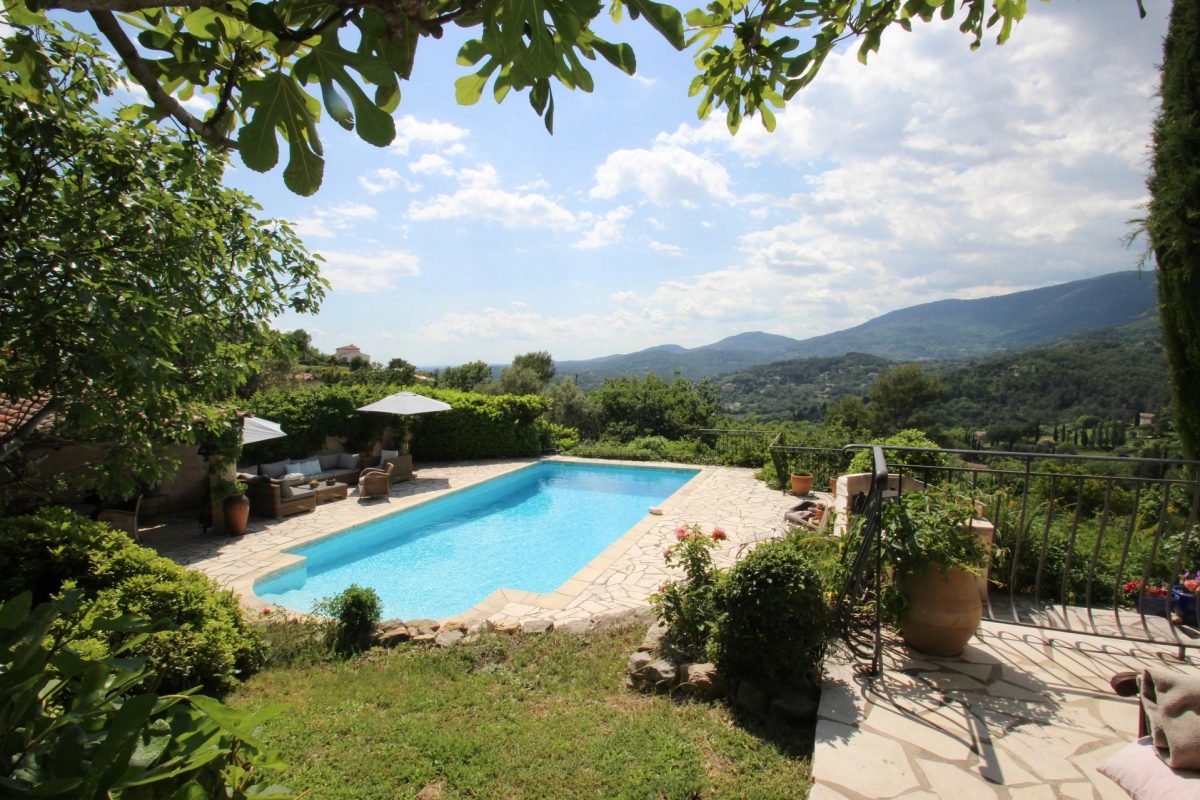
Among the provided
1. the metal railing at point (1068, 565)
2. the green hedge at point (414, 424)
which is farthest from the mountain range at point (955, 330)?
the metal railing at point (1068, 565)

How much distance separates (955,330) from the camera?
13062cm

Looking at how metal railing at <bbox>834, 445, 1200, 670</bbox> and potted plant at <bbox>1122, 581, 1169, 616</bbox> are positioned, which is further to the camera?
potted plant at <bbox>1122, 581, 1169, 616</bbox>

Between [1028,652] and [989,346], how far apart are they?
125 metres

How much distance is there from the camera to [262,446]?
36.2ft

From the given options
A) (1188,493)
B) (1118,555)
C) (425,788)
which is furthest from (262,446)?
(1188,493)

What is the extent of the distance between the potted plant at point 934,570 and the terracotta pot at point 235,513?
8.85m

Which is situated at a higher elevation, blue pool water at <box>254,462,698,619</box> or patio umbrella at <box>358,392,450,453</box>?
patio umbrella at <box>358,392,450,453</box>

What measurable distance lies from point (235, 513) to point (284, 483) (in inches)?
56.3

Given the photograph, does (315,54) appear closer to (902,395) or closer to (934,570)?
(934,570)

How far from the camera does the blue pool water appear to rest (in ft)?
24.6

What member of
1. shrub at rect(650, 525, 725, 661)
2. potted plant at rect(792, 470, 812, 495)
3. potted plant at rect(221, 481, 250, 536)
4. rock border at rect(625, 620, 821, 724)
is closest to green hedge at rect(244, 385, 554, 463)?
potted plant at rect(221, 481, 250, 536)

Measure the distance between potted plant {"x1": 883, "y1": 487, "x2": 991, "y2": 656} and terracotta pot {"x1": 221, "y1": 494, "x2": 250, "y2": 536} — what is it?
8854mm

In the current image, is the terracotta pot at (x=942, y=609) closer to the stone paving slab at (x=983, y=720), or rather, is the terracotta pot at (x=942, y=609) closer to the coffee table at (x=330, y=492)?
the stone paving slab at (x=983, y=720)

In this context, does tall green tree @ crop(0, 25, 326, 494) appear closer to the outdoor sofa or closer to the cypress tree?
the outdoor sofa
